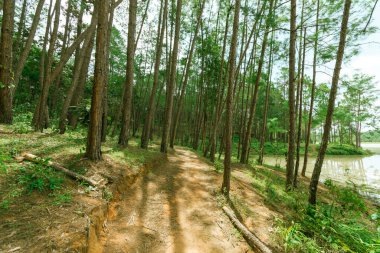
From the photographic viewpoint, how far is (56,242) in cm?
254

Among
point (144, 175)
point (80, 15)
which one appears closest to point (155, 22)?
point (80, 15)

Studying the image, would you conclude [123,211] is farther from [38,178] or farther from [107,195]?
[38,178]

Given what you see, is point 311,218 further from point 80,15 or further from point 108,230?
point 80,15

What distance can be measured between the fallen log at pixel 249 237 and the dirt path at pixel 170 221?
0.38 feet

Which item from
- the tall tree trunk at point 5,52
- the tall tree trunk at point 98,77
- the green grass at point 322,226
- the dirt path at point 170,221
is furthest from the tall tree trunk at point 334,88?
the tall tree trunk at point 5,52

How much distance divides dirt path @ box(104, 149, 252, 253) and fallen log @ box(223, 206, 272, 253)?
12 centimetres

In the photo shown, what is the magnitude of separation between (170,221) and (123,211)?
1.08m

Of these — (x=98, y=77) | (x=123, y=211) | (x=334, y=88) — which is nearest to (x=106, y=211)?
(x=123, y=211)

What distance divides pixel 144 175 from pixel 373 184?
14.9 meters

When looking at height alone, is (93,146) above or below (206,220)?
above

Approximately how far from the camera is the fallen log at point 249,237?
3.71 m

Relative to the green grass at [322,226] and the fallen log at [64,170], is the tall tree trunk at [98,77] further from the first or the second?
the green grass at [322,226]

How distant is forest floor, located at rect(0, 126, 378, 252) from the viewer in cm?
283

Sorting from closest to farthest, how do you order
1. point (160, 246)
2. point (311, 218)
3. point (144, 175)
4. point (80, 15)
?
point (160, 246) → point (311, 218) → point (144, 175) → point (80, 15)
